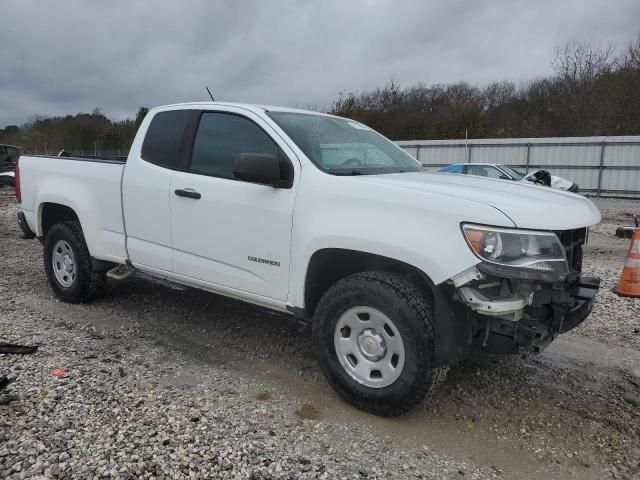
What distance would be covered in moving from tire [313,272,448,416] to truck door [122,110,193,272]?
66.0 inches

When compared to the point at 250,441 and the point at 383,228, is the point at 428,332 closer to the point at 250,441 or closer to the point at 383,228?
the point at 383,228

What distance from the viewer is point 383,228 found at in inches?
122

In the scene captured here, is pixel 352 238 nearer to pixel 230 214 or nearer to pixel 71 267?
pixel 230 214

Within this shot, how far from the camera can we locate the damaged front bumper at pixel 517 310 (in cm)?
284

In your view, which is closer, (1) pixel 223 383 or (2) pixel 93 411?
(2) pixel 93 411

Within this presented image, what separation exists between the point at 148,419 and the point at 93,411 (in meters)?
0.36

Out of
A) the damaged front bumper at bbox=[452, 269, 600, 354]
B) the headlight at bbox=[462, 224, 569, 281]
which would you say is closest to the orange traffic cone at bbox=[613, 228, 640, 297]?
the damaged front bumper at bbox=[452, 269, 600, 354]

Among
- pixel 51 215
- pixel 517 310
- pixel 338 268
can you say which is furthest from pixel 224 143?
pixel 51 215

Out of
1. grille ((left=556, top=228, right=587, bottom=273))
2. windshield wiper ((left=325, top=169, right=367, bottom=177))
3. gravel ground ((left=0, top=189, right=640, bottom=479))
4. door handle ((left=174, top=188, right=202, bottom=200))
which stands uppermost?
windshield wiper ((left=325, top=169, right=367, bottom=177))

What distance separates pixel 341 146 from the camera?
13.1 feet

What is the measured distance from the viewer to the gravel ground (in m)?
2.78

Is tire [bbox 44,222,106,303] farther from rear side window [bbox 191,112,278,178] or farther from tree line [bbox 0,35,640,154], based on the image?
tree line [bbox 0,35,640,154]

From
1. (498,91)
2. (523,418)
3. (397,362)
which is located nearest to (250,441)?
(397,362)

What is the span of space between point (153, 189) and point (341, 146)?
1.60m
